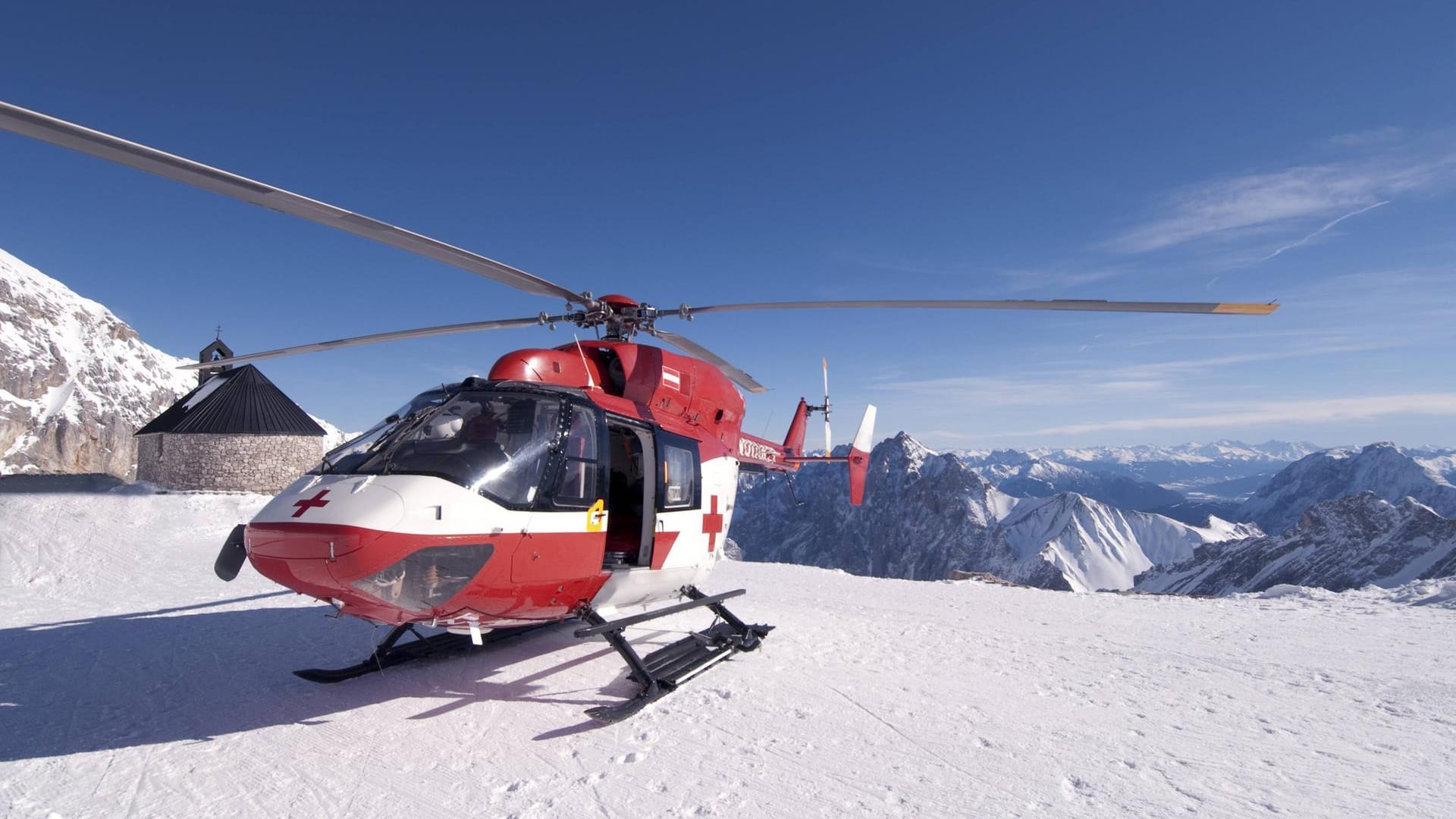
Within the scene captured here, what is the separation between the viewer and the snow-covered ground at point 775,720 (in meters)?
4.41

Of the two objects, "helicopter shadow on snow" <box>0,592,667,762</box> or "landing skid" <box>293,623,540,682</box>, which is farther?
"landing skid" <box>293,623,540,682</box>

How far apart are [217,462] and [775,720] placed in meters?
36.8

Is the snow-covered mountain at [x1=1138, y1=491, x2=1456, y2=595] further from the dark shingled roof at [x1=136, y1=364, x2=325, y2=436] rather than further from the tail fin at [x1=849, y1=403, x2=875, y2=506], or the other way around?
the dark shingled roof at [x1=136, y1=364, x2=325, y2=436]

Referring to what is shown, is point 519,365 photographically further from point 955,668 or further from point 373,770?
point 955,668

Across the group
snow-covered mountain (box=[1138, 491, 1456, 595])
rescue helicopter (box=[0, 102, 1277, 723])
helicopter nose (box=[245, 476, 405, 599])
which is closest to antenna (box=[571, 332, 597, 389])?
rescue helicopter (box=[0, 102, 1277, 723])

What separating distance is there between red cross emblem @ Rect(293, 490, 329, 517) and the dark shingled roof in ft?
A: 115

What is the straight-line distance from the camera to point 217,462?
32.3m

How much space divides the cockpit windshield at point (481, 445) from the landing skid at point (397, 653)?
1.90 m

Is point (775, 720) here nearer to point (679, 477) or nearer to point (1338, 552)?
point (679, 477)

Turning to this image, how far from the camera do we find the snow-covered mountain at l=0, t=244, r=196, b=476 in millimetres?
104125

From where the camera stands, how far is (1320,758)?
5098 mm

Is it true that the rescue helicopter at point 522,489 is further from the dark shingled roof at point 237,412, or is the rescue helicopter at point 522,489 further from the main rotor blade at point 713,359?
the dark shingled roof at point 237,412

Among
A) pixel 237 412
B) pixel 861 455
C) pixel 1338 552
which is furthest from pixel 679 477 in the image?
pixel 1338 552

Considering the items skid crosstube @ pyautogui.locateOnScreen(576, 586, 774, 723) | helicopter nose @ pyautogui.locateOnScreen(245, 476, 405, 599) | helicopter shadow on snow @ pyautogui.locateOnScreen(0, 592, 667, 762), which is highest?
helicopter nose @ pyautogui.locateOnScreen(245, 476, 405, 599)
